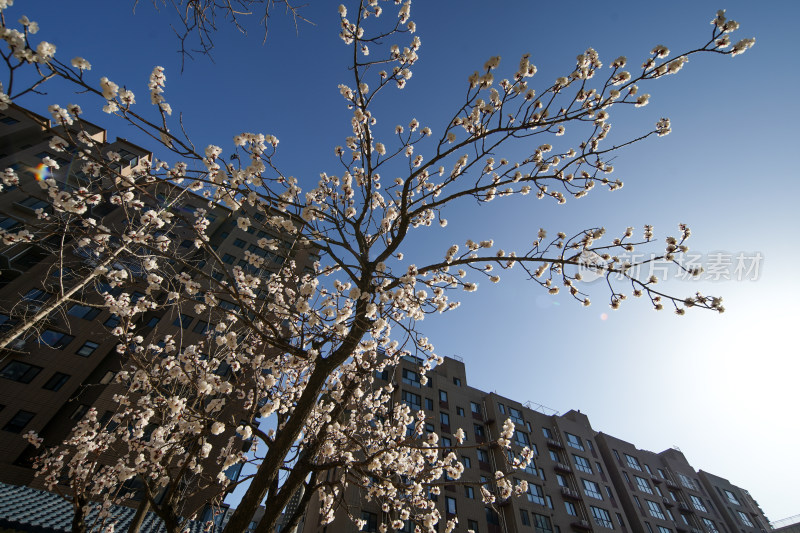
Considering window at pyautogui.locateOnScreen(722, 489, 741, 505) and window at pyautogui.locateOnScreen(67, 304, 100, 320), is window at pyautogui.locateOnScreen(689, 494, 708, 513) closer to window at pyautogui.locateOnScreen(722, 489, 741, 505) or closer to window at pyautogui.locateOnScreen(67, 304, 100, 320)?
window at pyautogui.locateOnScreen(722, 489, 741, 505)

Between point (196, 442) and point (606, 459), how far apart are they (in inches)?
1891

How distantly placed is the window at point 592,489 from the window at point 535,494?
19.9 feet

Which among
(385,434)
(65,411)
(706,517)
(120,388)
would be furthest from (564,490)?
(65,411)

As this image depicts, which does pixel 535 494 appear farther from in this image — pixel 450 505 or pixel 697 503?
pixel 697 503

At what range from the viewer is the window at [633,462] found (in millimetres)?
40219

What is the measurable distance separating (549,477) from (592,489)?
5.67 m

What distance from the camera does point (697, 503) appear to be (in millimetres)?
41938

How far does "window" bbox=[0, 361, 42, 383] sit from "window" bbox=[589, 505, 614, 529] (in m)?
45.7

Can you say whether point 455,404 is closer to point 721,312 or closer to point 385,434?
point 385,434

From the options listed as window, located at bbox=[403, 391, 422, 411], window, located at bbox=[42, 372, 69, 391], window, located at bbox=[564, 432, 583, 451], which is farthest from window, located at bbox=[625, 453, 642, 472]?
window, located at bbox=[42, 372, 69, 391]

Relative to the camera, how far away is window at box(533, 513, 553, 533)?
28.1 metres

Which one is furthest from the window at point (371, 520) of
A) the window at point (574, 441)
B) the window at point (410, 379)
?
the window at point (574, 441)

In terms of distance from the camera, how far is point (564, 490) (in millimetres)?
31469

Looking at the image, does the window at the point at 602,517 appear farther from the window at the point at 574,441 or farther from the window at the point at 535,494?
the window at the point at 535,494
